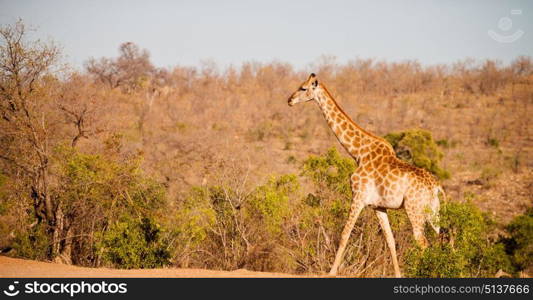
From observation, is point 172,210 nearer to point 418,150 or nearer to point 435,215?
point 435,215

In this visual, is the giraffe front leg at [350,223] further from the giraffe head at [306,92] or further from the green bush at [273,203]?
the green bush at [273,203]

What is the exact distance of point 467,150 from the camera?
99.2 ft

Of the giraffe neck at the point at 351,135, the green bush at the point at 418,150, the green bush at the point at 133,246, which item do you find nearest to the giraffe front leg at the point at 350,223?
the giraffe neck at the point at 351,135

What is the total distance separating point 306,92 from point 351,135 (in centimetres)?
95

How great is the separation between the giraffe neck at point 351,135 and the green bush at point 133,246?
4189 mm

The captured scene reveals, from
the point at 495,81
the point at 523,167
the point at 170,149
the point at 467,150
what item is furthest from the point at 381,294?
the point at 495,81

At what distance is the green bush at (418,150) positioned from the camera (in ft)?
78.1

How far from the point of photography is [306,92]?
8719mm

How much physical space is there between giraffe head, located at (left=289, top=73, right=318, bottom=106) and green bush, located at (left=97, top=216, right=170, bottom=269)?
3990 millimetres

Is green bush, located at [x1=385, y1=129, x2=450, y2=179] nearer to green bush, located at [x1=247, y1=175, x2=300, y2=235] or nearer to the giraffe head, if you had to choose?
green bush, located at [x1=247, y1=175, x2=300, y2=235]

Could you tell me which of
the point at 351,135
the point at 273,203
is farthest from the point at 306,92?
the point at 273,203

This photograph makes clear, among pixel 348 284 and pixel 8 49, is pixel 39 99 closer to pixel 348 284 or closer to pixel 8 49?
pixel 8 49

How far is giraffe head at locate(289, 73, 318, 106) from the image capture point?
864 cm

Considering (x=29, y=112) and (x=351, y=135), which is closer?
(x=351, y=135)
